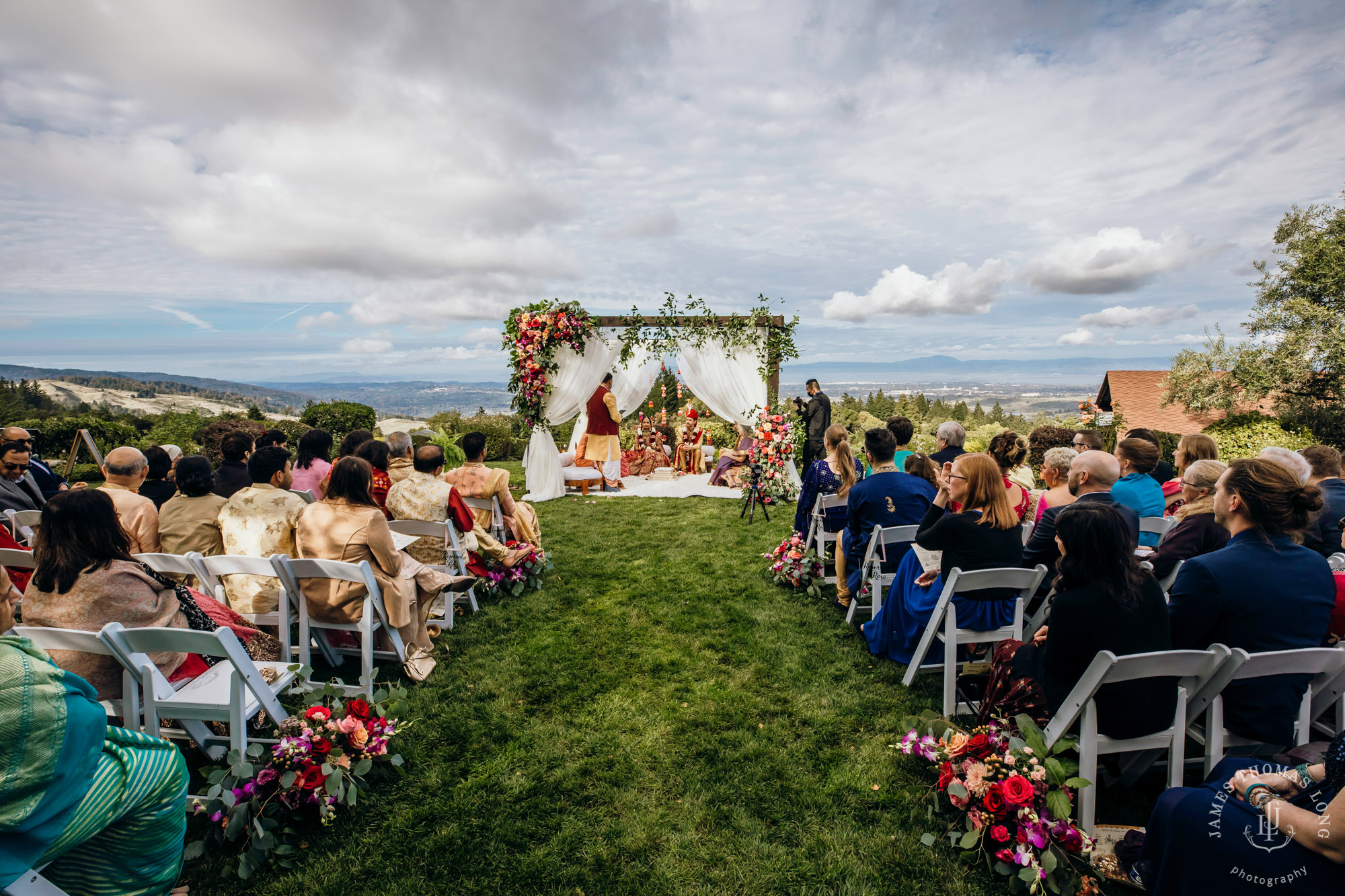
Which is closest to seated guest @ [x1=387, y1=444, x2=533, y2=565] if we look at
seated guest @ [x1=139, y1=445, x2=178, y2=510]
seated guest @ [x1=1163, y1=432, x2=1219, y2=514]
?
seated guest @ [x1=139, y1=445, x2=178, y2=510]

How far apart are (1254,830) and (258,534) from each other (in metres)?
4.81

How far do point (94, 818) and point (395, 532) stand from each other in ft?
8.77

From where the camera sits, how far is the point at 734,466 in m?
10.7

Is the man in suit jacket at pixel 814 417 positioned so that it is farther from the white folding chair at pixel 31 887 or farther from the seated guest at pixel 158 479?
the white folding chair at pixel 31 887

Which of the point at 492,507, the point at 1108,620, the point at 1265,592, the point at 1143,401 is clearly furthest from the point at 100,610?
the point at 1143,401

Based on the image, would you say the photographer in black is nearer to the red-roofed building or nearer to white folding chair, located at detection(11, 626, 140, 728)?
white folding chair, located at detection(11, 626, 140, 728)

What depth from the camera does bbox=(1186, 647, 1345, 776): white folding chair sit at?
7.02 ft

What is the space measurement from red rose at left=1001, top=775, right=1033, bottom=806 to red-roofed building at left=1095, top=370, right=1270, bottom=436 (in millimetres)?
21444

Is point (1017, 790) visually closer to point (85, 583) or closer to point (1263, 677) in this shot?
point (1263, 677)

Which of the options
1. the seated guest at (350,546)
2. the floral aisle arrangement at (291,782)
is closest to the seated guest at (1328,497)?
the floral aisle arrangement at (291,782)

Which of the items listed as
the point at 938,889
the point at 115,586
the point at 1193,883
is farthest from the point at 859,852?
the point at 115,586

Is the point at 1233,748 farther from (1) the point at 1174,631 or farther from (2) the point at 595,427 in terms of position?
(2) the point at 595,427

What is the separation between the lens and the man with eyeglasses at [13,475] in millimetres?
4383

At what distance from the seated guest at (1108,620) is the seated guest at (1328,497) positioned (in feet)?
6.46
